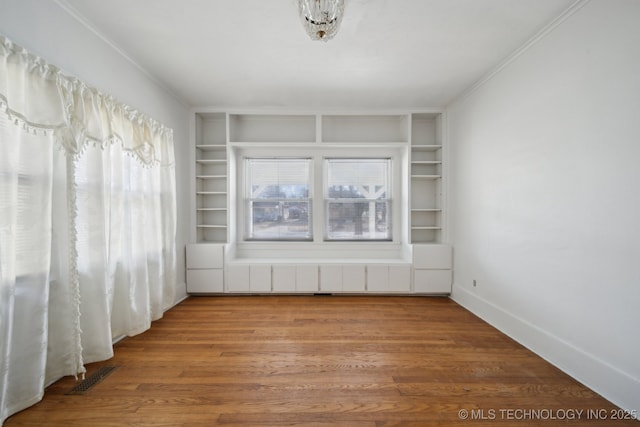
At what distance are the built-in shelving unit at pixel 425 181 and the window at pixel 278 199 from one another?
5.49ft

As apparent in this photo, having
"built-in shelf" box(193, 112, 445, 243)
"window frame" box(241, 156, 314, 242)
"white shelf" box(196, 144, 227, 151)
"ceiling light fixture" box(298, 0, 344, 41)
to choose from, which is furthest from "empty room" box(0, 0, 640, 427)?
"window frame" box(241, 156, 314, 242)

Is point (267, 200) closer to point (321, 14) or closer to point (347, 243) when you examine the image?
point (347, 243)

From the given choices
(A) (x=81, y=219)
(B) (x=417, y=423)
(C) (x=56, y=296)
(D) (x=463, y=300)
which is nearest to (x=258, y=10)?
(A) (x=81, y=219)

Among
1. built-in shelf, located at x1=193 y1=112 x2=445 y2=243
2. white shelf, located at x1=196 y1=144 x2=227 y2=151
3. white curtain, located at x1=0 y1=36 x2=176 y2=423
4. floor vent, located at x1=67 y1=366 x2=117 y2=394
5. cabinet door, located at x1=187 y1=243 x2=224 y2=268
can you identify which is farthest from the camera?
built-in shelf, located at x1=193 y1=112 x2=445 y2=243

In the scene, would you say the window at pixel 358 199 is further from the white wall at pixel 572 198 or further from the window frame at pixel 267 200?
the white wall at pixel 572 198

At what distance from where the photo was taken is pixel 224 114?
4.23 meters

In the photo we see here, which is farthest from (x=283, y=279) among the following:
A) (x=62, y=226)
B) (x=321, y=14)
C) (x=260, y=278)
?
(x=321, y=14)

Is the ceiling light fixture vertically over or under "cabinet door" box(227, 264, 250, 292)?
over

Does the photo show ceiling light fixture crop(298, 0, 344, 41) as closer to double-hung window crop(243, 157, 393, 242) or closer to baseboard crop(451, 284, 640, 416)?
double-hung window crop(243, 157, 393, 242)

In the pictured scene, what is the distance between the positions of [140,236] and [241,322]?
1.41 metres

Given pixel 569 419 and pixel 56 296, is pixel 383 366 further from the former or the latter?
pixel 56 296

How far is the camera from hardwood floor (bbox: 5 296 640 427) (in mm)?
1699

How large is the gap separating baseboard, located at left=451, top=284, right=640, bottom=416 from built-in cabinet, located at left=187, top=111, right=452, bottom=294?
1174 mm

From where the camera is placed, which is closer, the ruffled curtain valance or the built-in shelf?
the ruffled curtain valance
